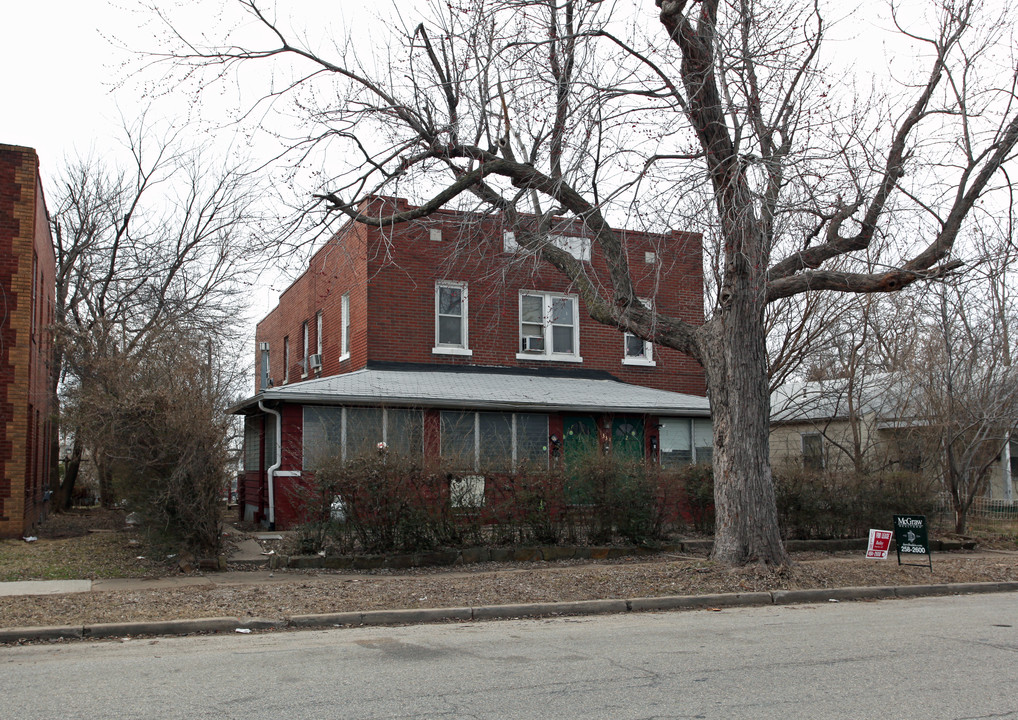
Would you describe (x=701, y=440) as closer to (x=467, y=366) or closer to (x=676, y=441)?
(x=676, y=441)

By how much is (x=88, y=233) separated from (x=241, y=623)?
75.0ft

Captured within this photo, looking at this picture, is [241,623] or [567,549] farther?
[567,549]

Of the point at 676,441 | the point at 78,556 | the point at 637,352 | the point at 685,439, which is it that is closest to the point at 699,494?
the point at 676,441

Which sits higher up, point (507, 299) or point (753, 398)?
point (507, 299)

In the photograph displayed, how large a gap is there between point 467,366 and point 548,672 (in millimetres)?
15621

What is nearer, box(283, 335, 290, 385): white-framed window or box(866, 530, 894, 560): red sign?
box(866, 530, 894, 560): red sign

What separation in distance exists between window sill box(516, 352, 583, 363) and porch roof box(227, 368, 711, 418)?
47 centimetres

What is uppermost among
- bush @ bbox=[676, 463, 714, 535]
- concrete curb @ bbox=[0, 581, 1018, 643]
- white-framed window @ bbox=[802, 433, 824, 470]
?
white-framed window @ bbox=[802, 433, 824, 470]

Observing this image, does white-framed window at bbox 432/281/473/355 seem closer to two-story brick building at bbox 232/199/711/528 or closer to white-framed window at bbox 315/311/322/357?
two-story brick building at bbox 232/199/711/528

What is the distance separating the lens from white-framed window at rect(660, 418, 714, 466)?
73.3 ft

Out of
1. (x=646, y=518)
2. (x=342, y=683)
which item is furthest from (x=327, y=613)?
(x=646, y=518)

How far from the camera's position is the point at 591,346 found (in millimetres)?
24109

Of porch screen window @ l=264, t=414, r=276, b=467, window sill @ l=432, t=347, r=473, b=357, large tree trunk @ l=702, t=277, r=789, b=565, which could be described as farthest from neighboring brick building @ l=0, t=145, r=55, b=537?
large tree trunk @ l=702, t=277, r=789, b=565

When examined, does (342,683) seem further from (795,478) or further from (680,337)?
(795,478)
